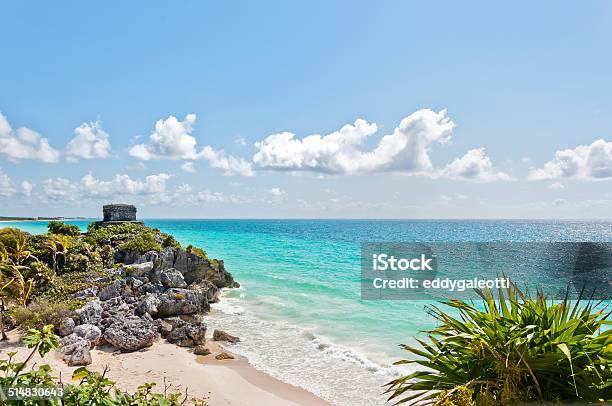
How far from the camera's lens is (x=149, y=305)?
19.5 meters

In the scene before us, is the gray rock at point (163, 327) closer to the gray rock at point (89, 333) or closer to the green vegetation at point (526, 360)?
the gray rock at point (89, 333)

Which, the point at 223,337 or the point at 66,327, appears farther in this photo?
the point at 223,337

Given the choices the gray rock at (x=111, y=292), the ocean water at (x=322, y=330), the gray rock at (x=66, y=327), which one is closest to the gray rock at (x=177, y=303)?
the ocean water at (x=322, y=330)

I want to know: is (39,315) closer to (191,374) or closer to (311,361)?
(191,374)

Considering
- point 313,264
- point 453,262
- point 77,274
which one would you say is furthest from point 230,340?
point 453,262

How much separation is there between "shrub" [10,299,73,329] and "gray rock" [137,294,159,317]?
303 centimetres

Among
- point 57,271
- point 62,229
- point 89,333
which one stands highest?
point 62,229

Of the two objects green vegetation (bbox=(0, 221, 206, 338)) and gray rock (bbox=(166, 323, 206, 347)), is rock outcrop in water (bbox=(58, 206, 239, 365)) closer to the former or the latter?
gray rock (bbox=(166, 323, 206, 347))

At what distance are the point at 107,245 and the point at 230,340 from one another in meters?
17.1

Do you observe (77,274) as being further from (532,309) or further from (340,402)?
(532,309)

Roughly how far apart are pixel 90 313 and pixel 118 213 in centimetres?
2781

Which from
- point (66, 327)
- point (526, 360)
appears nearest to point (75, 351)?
point (66, 327)

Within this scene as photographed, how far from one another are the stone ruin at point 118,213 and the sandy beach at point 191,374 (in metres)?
27.8

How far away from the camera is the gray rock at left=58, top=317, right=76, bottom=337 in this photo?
1611 cm
